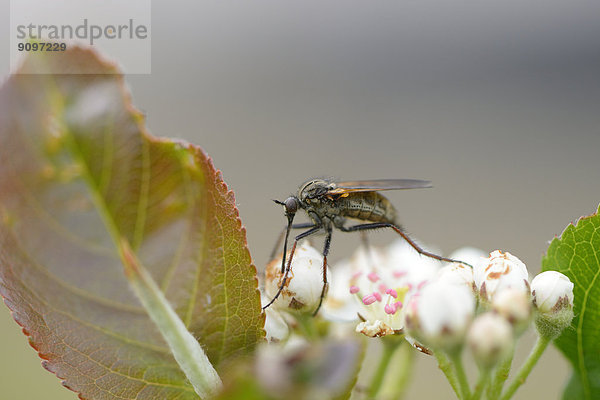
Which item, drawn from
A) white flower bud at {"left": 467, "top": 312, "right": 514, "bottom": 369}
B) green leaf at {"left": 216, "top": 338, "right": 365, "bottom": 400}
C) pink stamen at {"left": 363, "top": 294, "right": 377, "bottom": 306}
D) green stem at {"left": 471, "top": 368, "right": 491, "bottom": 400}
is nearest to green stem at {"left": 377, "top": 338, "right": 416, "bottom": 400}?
pink stamen at {"left": 363, "top": 294, "right": 377, "bottom": 306}

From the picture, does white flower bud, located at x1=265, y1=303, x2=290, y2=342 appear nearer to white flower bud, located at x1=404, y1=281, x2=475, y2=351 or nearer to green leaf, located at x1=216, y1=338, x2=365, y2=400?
white flower bud, located at x1=404, y1=281, x2=475, y2=351

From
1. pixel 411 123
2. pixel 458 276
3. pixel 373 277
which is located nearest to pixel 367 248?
pixel 373 277

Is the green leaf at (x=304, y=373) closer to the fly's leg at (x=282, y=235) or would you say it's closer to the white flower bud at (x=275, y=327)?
the white flower bud at (x=275, y=327)

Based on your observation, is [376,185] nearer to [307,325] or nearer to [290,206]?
[290,206]

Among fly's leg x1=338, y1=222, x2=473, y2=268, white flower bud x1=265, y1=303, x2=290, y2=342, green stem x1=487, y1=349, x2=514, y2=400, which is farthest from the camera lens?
fly's leg x1=338, y1=222, x2=473, y2=268

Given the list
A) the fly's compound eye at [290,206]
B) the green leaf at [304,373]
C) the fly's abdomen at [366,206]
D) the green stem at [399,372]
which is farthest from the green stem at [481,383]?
the fly's abdomen at [366,206]

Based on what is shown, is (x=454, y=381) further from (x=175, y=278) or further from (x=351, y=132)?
(x=351, y=132)
